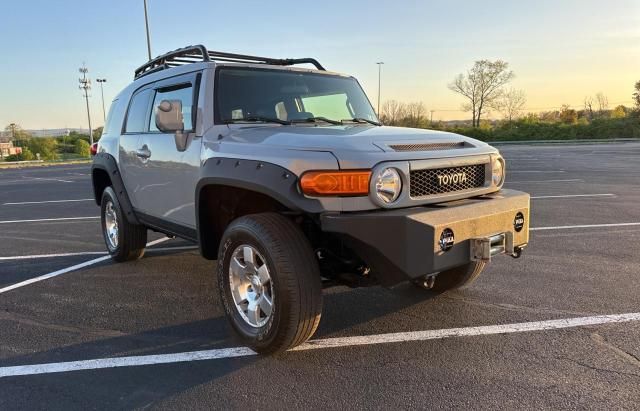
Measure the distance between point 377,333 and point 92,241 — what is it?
5.12m

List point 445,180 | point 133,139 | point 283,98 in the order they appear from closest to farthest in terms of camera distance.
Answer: point 445,180, point 283,98, point 133,139

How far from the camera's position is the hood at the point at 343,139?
10.4 ft

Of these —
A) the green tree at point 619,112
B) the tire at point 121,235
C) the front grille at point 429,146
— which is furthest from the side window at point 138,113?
the green tree at point 619,112

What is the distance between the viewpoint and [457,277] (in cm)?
438

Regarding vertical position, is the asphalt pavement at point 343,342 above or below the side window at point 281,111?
below

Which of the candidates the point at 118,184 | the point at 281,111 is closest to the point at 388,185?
the point at 281,111

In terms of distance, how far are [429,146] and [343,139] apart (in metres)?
0.63

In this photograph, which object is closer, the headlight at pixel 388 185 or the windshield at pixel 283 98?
the headlight at pixel 388 185

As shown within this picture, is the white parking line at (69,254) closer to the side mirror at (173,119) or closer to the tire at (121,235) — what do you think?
the tire at (121,235)

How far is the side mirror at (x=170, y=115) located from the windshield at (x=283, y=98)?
0.30 m

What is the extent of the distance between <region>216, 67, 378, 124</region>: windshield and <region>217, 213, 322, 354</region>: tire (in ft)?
3.65

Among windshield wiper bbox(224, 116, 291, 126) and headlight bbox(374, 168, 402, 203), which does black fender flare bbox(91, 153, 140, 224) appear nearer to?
windshield wiper bbox(224, 116, 291, 126)

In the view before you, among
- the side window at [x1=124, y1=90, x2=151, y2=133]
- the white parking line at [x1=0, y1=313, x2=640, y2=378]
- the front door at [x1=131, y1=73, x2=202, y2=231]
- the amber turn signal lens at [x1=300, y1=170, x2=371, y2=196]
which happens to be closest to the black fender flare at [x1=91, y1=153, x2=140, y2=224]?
the front door at [x1=131, y1=73, x2=202, y2=231]

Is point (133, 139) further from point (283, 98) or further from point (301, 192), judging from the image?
point (301, 192)
